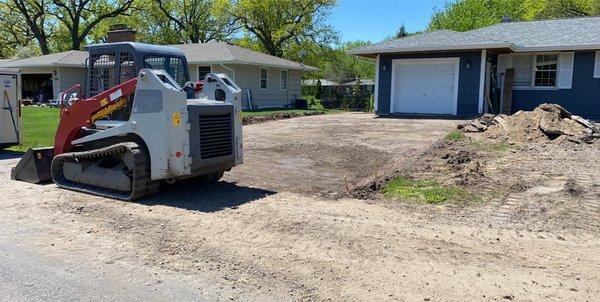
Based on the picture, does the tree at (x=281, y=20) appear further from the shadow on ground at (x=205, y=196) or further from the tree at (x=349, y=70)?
the shadow on ground at (x=205, y=196)

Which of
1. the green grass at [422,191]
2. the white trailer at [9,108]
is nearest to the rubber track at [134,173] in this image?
the green grass at [422,191]

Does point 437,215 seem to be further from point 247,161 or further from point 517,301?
point 247,161

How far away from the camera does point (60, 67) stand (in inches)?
1232

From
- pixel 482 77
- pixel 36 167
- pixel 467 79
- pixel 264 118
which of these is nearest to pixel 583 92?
pixel 482 77

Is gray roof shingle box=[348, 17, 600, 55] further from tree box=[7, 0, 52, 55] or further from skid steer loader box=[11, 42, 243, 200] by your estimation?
tree box=[7, 0, 52, 55]

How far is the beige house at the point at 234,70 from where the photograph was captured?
27.6 m

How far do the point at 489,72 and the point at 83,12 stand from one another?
4159 cm

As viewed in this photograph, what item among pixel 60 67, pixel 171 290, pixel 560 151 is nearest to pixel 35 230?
pixel 171 290

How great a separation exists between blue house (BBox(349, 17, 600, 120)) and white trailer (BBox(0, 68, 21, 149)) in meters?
13.7

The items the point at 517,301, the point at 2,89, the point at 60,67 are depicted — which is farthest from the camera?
the point at 60,67

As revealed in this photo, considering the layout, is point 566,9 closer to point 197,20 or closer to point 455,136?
point 197,20

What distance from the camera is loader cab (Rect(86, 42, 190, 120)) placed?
7.40 metres

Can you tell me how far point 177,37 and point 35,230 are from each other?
1855 inches

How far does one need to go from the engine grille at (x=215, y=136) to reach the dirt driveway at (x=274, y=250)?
2.16ft
